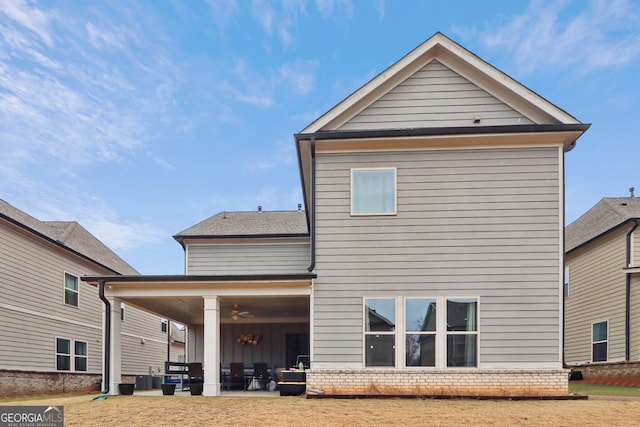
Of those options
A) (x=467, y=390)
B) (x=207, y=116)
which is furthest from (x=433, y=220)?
(x=207, y=116)

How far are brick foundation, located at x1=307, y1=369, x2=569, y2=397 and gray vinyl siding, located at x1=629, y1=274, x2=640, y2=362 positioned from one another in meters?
6.31

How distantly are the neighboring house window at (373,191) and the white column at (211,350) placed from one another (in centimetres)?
400

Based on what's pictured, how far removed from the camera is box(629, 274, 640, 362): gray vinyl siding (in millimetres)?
14119

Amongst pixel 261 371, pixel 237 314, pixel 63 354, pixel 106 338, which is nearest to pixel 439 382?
pixel 261 371

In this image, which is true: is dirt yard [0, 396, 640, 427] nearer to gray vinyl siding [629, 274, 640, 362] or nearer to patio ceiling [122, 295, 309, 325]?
patio ceiling [122, 295, 309, 325]

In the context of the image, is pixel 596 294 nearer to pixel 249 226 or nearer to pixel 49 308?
pixel 249 226

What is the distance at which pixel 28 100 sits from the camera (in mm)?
20078

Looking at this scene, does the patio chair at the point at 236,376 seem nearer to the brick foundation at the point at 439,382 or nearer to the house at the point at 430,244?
the house at the point at 430,244

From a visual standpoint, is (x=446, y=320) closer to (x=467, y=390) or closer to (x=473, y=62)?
(x=467, y=390)

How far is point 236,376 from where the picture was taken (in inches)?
497

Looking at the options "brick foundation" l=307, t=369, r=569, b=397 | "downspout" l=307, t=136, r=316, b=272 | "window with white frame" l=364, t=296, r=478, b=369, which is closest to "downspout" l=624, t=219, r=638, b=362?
"brick foundation" l=307, t=369, r=569, b=397

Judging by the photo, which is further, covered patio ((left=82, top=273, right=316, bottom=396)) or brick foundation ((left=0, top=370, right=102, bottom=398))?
brick foundation ((left=0, top=370, right=102, bottom=398))

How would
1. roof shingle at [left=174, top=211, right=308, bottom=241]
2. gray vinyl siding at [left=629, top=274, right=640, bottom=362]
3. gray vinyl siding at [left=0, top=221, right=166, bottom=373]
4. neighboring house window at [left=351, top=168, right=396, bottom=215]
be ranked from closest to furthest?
neighboring house window at [left=351, top=168, right=396, bottom=215]
gray vinyl siding at [left=0, top=221, right=166, bottom=373]
gray vinyl siding at [left=629, top=274, right=640, bottom=362]
roof shingle at [left=174, top=211, right=308, bottom=241]

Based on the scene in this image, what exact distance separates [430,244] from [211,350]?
18.3ft
